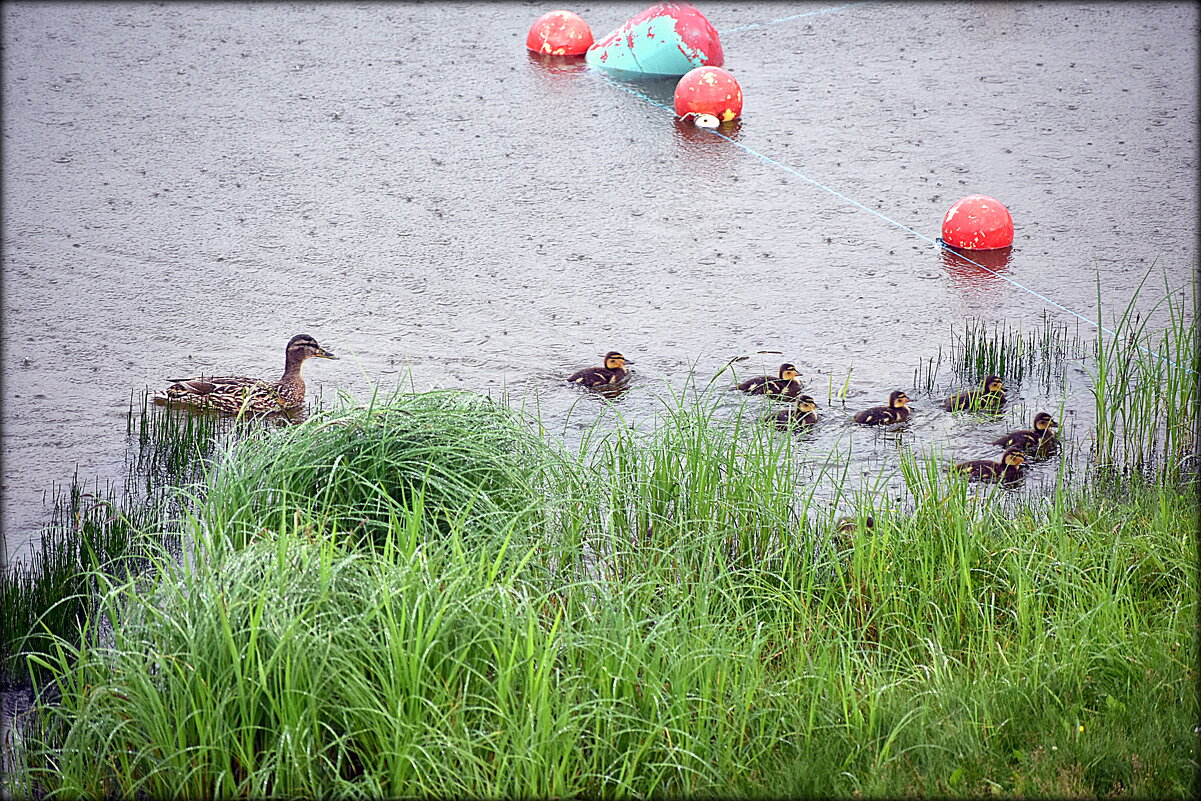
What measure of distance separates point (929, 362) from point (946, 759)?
123 inches

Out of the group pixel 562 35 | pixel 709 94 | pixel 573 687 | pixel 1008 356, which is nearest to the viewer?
pixel 573 687

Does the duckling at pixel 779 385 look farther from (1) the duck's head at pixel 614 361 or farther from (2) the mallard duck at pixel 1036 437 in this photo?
(2) the mallard duck at pixel 1036 437

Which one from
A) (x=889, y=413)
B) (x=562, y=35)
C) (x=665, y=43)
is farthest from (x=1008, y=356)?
(x=562, y=35)

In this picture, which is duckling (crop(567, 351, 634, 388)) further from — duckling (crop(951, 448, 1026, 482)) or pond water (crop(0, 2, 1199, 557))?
duckling (crop(951, 448, 1026, 482))

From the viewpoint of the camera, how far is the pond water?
6.31 m

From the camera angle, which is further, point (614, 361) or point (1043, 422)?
point (614, 361)

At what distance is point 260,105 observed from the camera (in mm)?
9727

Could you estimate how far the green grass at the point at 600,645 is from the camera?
3.41 metres

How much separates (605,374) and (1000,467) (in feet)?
6.02

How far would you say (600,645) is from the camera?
3.72 meters

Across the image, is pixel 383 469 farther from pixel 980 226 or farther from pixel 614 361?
pixel 980 226

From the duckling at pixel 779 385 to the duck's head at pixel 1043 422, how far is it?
1.05 meters

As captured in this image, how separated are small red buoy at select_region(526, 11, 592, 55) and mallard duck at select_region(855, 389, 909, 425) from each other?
6.21m

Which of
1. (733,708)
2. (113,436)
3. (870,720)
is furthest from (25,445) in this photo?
(870,720)
